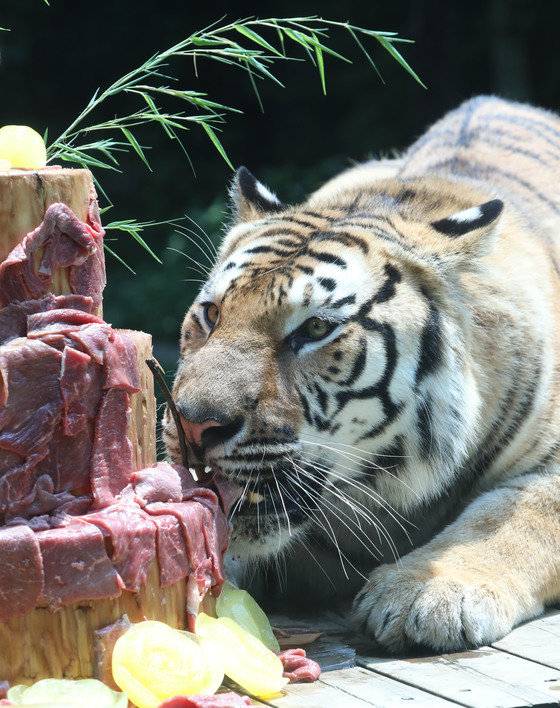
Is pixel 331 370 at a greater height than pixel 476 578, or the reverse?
pixel 331 370

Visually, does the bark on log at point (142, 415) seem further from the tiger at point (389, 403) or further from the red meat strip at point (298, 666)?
the red meat strip at point (298, 666)

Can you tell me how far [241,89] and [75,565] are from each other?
24.8 ft

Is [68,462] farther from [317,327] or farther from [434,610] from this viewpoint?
[434,610]

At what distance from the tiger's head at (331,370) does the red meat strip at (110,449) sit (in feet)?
0.74

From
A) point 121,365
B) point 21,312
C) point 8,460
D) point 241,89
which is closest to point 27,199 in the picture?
point 21,312

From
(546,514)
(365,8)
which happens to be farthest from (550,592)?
(365,8)

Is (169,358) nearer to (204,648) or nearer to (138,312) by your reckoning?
(138,312)

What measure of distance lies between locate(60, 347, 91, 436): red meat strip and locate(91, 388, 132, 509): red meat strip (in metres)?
0.06

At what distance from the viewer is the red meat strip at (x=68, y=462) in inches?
86.5

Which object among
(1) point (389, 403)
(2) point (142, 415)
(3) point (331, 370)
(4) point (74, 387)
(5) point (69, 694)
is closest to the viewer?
(5) point (69, 694)

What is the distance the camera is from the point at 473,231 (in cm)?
291

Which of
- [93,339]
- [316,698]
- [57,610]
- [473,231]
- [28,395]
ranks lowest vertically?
[316,698]

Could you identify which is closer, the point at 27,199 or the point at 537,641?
the point at 27,199

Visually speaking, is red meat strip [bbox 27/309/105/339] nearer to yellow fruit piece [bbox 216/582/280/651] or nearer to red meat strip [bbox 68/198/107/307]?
red meat strip [bbox 68/198/107/307]
